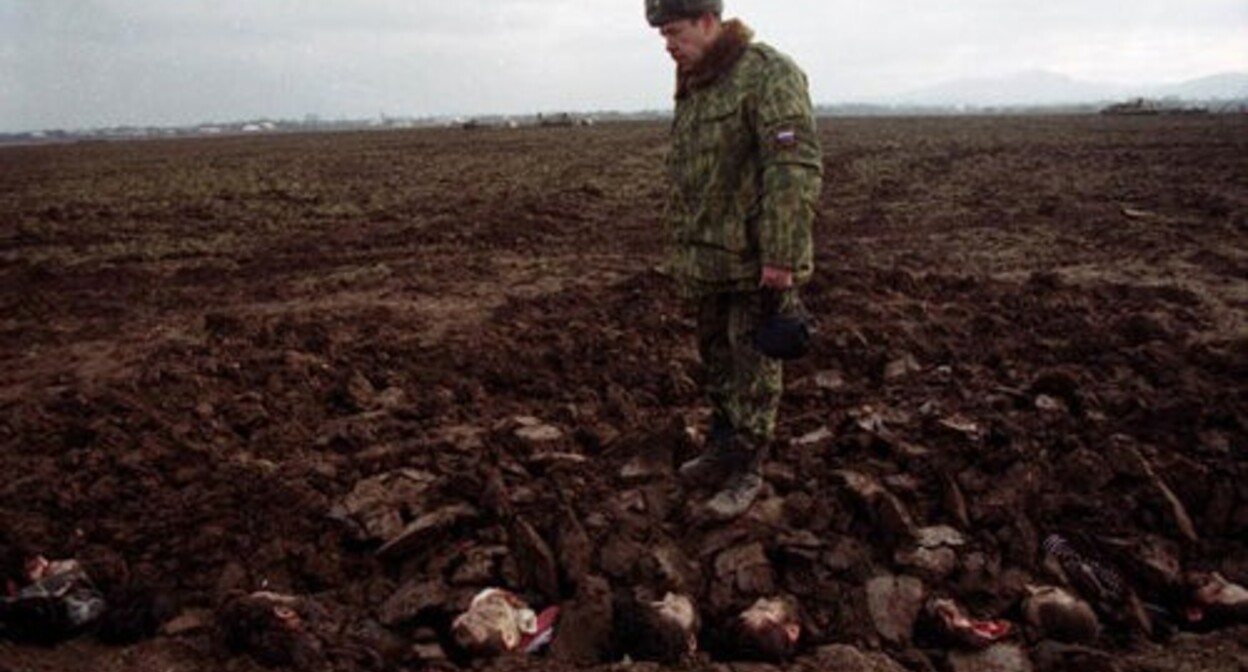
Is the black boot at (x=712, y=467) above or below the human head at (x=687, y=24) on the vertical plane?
below

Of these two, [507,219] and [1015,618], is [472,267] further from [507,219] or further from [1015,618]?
[1015,618]

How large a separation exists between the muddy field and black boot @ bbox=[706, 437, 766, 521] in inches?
3.4

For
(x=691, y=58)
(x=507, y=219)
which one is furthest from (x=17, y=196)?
(x=691, y=58)

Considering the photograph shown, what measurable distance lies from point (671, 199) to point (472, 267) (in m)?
6.13

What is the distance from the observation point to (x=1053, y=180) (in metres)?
18.1

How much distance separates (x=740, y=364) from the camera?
13.1ft

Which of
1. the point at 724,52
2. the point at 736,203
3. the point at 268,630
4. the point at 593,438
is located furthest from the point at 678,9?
the point at 268,630

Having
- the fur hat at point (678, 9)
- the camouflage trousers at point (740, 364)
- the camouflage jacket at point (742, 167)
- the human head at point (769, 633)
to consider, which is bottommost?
the human head at point (769, 633)

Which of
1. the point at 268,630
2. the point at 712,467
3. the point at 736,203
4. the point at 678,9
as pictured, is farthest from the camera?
the point at 712,467

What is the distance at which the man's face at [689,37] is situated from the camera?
3633 mm

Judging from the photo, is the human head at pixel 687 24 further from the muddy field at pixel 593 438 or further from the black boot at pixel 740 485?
the muddy field at pixel 593 438

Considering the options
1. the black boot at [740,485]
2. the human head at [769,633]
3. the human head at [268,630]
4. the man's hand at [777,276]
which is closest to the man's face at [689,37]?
the man's hand at [777,276]

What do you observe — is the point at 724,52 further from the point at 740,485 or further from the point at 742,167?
the point at 740,485

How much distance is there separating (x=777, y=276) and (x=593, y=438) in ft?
5.58
